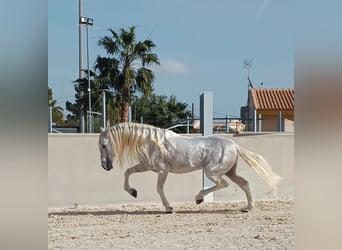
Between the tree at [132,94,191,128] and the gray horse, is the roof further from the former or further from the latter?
the gray horse

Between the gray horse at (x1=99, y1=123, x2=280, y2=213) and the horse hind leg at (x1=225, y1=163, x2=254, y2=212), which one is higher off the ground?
the gray horse at (x1=99, y1=123, x2=280, y2=213)

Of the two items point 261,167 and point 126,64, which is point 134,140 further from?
point 126,64

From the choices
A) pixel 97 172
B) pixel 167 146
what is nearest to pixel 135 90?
pixel 97 172

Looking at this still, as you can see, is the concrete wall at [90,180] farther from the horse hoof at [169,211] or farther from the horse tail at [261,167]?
the horse hoof at [169,211]

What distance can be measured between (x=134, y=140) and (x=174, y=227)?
4.08 feet

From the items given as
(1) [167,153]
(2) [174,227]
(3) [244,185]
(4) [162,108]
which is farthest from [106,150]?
(4) [162,108]

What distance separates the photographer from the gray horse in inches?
206

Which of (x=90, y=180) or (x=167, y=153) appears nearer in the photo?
(x=167, y=153)

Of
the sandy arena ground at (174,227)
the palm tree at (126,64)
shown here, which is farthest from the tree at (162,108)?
the sandy arena ground at (174,227)

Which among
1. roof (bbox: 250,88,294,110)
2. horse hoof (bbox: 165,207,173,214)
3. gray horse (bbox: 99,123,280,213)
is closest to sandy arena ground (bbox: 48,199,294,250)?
horse hoof (bbox: 165,207,173,214)

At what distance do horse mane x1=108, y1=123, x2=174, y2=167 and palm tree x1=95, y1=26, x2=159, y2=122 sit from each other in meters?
5.31

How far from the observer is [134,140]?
5.23 metres
